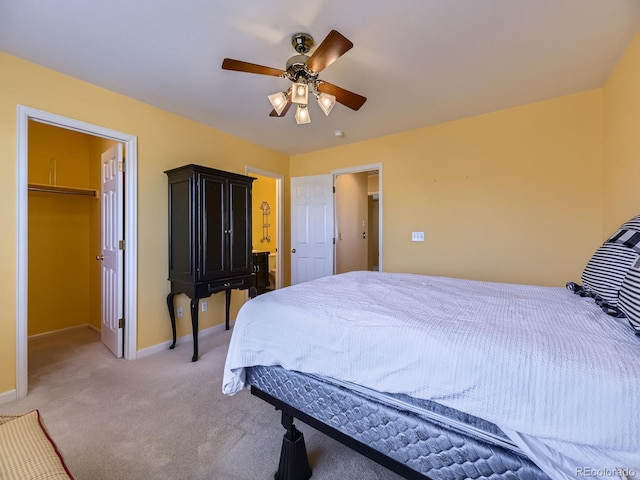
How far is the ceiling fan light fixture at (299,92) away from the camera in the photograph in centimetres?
189

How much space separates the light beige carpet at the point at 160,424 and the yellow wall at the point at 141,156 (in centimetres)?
42

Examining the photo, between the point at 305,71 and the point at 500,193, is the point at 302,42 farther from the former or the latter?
the point at 500,193

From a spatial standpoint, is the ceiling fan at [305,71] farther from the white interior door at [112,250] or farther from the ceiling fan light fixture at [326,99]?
the white interior door at [112,250]

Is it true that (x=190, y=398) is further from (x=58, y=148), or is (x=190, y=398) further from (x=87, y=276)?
(x=58, y=148)

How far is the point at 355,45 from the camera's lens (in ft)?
6.34

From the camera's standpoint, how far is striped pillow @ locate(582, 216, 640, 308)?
4.20ft

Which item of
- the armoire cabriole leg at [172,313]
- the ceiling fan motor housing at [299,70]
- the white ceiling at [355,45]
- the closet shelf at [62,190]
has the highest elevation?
the white ceiling at [355,45]

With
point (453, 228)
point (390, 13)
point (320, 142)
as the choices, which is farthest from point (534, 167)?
point (320, 142)

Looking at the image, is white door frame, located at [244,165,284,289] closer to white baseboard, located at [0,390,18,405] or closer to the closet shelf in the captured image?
the closet shelf

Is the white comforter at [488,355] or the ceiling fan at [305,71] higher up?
the ceiling fan at [305,71]

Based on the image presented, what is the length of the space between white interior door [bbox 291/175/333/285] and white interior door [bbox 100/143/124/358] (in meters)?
2.24

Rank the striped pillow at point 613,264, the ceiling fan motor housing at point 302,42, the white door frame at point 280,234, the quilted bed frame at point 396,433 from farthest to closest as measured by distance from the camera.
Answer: the white door frame at point 280,234 < the ceiling fan motor housing at point 302,42 < the striped pillow at point 613,264 < the quilted bed frame at point 396,433

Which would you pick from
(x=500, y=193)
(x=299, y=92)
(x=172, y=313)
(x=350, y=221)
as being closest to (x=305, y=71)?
(x=299, y=92)

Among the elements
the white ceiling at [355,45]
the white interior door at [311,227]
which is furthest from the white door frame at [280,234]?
the white ceiling at [355,45]
